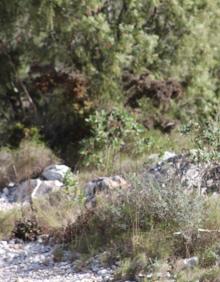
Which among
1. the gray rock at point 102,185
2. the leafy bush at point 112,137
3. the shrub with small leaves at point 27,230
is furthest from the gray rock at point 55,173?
the shrub with small leaves at point 27,230

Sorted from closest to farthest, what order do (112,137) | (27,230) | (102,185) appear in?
(27,230) → (102,185) → (112,137)

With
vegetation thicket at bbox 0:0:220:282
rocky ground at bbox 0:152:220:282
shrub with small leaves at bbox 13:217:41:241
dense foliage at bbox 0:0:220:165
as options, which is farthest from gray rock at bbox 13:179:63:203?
dense foliage at bbox 0:0:220:165

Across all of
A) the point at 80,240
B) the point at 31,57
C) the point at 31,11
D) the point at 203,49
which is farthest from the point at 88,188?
the point at 203,49

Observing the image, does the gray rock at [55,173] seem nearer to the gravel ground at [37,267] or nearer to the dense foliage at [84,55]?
the dense foliage at [84,55]

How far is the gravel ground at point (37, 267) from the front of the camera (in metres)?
6.28

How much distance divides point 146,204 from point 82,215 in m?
0.80

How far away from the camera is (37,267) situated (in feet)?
21.9

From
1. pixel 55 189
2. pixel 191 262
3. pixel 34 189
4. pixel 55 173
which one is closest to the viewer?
pixel 191 262

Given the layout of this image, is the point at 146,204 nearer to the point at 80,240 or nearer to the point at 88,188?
the point at 80,240

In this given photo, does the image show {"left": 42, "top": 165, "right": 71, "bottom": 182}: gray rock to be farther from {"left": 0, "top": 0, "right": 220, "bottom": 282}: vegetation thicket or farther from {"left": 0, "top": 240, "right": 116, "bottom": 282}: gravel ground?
{"left": 0, "top": 240, "right": 116, "bottom": 282}: gravel ground

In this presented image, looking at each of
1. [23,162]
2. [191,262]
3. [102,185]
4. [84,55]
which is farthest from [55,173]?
[191,262]

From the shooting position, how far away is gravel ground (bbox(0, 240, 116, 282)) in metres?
6.28

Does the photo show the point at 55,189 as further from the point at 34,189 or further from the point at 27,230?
the point at 27,230

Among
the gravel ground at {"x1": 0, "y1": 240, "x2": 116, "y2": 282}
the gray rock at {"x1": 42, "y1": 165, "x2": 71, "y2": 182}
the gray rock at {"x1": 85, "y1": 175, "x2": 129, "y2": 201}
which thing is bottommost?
the gravel ground at {"x1": 0, "y1": 240, "x2": 116, "y2": 282}
